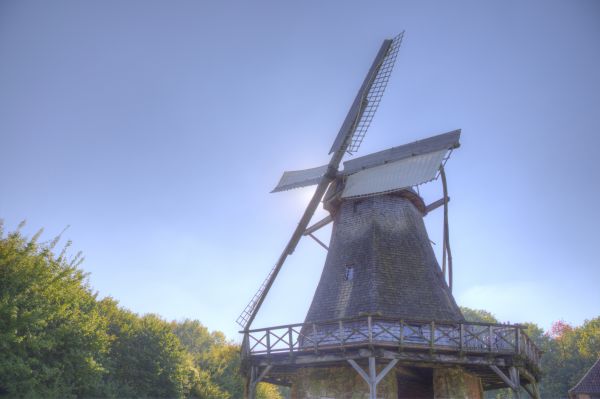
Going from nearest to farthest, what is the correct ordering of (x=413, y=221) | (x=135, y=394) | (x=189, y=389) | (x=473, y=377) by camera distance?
1. (x=473, y=377)
2. (x=413, y=221)
3. (x=135, y=394)
4. (x=189, y=389)

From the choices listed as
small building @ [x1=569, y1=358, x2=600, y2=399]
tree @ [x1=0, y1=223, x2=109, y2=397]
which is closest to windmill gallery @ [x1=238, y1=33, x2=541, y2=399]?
tree @ [x1=0, y1=223, x2=109, y2=397]

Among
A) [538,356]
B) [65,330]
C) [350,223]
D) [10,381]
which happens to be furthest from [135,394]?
[538,356]

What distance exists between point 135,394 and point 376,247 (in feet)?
49.5

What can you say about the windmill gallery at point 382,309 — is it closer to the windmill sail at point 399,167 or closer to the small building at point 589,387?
the windmill sail at point 399,167

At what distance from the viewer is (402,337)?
12.0 meters

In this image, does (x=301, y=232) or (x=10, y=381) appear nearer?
(x=10, y=381)

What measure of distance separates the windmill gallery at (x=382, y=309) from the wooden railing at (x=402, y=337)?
0.04 metres

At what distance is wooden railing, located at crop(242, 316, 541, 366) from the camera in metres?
12.2

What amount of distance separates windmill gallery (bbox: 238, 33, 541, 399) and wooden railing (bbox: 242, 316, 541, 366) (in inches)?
1.4

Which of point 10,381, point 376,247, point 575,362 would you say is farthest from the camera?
point 575,362

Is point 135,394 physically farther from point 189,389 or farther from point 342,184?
point 342,184

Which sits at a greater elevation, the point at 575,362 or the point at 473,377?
the point at 575,362

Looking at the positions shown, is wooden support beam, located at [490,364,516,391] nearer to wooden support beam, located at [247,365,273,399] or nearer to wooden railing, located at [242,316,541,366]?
wooden railing, located at [242,316,541,366]

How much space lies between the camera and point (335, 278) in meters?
15.4
